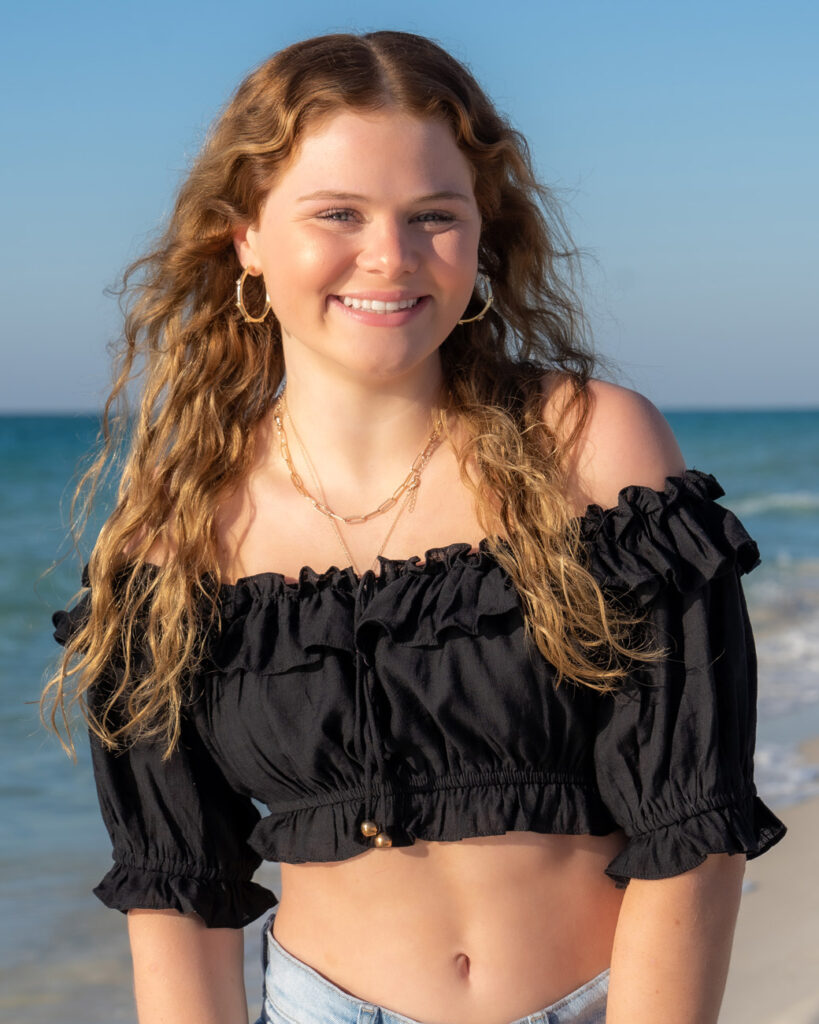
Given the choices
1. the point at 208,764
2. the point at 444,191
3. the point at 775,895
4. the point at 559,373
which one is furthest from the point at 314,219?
the point at 775,895

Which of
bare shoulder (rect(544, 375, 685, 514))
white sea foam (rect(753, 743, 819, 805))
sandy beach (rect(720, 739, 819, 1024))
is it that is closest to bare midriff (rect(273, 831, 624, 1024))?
bare shoulder (rect(544, 375, 685, 514))

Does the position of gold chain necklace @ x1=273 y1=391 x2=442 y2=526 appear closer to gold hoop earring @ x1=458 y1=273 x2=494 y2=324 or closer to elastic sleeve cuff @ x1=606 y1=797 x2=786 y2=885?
gold hoop earring @ x1=458 y1=273 x2=494 y2=324

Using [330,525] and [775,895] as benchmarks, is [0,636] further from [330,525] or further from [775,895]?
[330,525]

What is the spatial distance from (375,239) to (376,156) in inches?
5.6

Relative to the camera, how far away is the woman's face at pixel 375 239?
84.7 inches

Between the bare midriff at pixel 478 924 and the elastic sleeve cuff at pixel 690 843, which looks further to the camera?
the bare midriff at pixel 478 924

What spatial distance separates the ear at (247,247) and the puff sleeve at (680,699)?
2.82ft

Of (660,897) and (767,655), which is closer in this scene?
(660,897)

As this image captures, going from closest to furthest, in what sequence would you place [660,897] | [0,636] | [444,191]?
1. [660,897]
2. [444,191]
3. [0,636]

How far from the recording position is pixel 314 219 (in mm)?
2189

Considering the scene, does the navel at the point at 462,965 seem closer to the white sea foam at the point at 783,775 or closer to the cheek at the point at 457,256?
the cheek at the point at 457,256

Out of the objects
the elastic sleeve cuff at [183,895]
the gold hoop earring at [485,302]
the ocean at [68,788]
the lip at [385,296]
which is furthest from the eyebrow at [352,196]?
the elastic sleeve cuff at [183,895]

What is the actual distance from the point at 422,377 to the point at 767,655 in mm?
6386

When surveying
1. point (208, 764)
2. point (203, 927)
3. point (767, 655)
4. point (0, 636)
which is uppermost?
point (208, 764)
